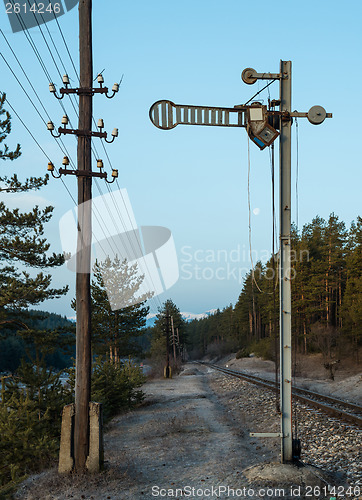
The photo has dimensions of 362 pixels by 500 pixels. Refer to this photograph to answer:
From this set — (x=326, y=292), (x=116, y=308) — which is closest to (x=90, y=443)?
(x=116, y=308)

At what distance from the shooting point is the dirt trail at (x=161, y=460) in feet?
23.2

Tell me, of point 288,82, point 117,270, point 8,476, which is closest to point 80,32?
point 288,82

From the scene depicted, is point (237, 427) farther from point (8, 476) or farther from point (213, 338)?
point (213, 338)

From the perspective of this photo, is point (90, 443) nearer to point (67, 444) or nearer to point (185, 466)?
point (67, 444)

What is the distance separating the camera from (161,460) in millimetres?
8766

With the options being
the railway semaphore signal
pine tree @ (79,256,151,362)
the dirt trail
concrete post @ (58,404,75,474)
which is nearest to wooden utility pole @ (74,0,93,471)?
concrete post @ (58,404,75,474)

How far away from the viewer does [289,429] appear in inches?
273

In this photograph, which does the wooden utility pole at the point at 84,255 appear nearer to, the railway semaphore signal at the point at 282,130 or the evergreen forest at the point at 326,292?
the railway semaphore signal at the point at 282,130

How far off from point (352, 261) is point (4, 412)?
38122 millimetres

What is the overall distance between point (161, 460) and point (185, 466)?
76cm

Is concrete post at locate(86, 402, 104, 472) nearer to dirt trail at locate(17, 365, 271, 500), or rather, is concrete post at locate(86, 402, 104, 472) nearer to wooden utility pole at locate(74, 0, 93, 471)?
wooden utility pole at locate(74, 0, 93, 471)

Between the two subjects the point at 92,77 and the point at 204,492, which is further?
the point at 92,77

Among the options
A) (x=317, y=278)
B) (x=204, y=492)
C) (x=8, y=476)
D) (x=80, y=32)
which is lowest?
(x=8, y=476)

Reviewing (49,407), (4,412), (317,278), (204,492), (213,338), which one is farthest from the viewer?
(213,338)
